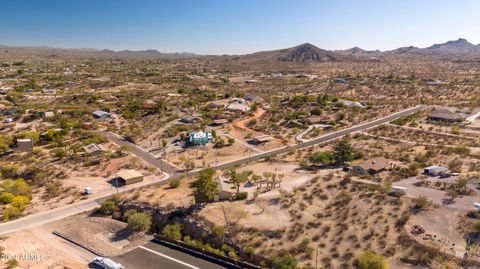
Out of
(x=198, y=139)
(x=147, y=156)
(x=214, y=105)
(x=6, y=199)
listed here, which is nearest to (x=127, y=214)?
(x=6, y=199)

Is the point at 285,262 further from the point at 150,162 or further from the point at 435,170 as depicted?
the point at 150,162

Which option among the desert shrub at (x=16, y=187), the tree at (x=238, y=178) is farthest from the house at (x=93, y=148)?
the tree at (x=238, y=178)

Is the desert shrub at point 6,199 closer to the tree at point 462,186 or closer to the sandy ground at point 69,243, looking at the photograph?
the sandy ground at point 69,243

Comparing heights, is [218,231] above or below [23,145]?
below

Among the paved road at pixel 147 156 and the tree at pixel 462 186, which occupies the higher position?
the tree at pixel 462 186

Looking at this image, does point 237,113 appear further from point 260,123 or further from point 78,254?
point 78,254

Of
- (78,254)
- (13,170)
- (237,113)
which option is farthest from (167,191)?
(237,113)
